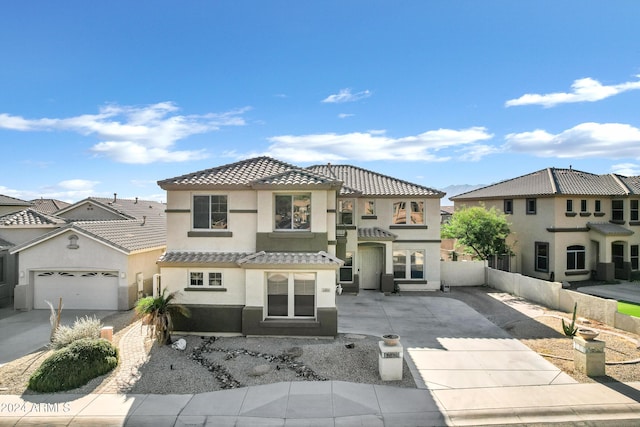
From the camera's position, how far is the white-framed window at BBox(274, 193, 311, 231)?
1462 cm

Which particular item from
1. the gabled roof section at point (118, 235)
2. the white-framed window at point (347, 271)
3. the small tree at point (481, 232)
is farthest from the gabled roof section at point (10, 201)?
the small tree at point (481, 232)

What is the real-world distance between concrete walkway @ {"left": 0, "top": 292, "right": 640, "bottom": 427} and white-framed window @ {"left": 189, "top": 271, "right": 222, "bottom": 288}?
11.0 feet

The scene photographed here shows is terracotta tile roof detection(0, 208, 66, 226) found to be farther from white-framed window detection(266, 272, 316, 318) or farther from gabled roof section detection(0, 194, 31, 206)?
white-framed window detection(266, 272, 316, 318)

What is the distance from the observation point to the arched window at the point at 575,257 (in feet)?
83.8

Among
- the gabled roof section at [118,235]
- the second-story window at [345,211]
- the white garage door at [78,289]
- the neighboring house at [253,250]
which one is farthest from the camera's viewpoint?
the second-story window at [345,211]

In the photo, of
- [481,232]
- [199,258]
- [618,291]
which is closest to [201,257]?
[199,258]

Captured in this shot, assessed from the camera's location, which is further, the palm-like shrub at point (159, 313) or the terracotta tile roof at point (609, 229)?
the terracotta tile roof at point (609, 229)

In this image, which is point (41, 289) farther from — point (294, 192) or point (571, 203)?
point (571, 203)

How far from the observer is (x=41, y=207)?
33.4 metres

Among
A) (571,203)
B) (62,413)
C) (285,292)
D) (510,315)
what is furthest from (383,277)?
(62,413)

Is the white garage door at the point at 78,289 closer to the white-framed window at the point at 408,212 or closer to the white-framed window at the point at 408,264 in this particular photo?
the white-framed window at the point at 408,264

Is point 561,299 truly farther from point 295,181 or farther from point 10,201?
point 10,201

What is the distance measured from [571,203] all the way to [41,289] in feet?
107

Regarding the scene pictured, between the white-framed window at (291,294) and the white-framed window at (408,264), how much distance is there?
10.3m
